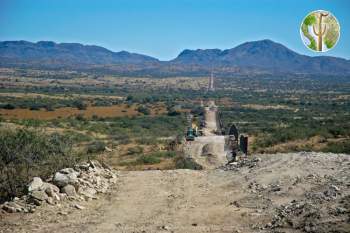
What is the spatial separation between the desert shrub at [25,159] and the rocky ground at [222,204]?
2.00 meters

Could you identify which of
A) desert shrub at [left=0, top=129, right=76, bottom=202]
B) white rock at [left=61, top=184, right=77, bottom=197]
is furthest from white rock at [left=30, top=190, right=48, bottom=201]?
desert shrub at [left=0, top=129, right=76, bottom=202]

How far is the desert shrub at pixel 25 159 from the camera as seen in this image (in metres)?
15.8

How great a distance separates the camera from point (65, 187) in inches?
599

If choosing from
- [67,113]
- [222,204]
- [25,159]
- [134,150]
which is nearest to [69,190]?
[25,159]

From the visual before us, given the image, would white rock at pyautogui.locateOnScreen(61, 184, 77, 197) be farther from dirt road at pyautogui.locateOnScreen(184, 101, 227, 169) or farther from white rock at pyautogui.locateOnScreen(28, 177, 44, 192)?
dirt road at pyautogui.locateOnScreen(184, 101, 227, 169)

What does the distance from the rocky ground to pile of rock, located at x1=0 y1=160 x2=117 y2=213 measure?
0.73ft

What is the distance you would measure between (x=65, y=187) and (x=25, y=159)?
97.8 inches

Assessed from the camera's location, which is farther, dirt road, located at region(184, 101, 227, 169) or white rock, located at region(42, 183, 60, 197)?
dirt road, located at region(184, 101, 227, 169)

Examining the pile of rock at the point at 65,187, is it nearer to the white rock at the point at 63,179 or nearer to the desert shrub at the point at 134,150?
the white rock at the point at 63,179

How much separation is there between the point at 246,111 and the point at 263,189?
5671 centimetres

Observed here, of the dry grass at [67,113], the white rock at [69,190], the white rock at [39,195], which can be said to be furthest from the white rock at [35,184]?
the dry grass at [67,113]

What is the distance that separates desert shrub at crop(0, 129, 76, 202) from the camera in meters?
15.8

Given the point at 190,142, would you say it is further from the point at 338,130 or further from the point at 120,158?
the point at 338,130

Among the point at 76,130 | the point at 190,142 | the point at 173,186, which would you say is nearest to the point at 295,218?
the point at 173,186
